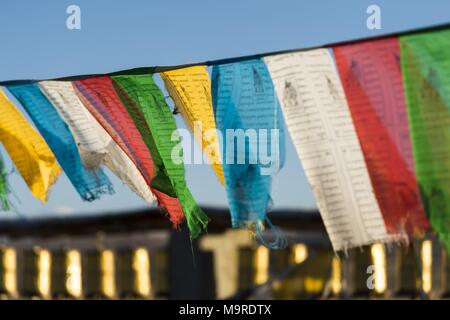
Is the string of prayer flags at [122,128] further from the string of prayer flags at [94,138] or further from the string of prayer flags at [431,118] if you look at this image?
the string of prayer flags at [431,118]

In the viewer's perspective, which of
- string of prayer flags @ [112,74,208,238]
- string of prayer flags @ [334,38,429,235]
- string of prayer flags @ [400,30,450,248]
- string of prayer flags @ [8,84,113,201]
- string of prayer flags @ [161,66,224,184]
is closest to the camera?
string of prayer flags @ [400,30,450,248]

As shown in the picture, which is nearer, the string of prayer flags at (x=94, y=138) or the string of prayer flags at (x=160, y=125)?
the string of prayer flags at (x=160, y=125)

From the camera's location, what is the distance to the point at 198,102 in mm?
8109

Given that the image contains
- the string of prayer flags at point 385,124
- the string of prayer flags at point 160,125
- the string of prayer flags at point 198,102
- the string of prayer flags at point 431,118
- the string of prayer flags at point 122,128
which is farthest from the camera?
the string of prayer flags at point 122,128

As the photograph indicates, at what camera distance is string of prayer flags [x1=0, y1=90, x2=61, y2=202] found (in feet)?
31.0

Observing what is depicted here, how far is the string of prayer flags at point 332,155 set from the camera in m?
7.15

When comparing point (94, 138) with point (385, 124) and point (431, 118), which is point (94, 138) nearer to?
point (385, 124)

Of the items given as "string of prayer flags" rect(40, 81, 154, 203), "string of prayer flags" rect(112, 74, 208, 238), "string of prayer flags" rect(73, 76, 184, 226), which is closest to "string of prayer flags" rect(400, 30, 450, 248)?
"string of prayer flags" rect(112, 74, 208, 238)

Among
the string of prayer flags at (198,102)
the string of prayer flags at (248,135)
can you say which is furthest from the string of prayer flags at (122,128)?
the string of prayer flags at (248,135)

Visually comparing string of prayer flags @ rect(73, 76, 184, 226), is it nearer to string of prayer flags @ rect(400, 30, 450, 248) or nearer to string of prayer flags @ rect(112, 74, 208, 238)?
string of prayer flags @ rect(112, 74, 208, 238)

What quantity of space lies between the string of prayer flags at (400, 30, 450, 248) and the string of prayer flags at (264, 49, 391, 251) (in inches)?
17.1

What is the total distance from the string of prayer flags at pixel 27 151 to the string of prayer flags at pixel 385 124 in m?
3.54
